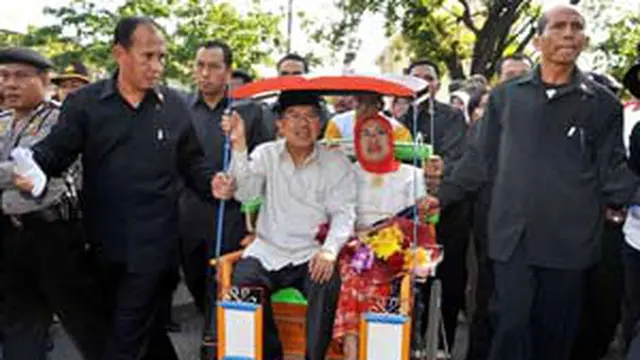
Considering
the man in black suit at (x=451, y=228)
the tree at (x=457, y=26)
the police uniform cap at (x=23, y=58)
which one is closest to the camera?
the police uniform cap at (x=23, y=58)

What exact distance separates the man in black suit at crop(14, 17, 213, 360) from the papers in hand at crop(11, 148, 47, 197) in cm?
27

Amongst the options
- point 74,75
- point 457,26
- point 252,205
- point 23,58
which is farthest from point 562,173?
point 457,26

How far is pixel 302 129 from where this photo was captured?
449 cm

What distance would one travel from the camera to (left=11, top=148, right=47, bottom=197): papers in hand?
3764mm

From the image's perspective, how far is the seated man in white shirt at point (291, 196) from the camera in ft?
13.9

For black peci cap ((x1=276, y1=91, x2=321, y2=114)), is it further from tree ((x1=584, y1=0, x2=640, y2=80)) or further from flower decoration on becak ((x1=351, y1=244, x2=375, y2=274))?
tree ((x1=584, y1=0, x2=640, y2=80))

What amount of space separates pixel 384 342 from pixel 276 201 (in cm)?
122

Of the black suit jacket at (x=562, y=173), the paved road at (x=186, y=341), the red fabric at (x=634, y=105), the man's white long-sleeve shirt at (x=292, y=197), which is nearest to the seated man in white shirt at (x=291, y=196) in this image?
the man's white long-sleeve shirt at (x=292, y=197)

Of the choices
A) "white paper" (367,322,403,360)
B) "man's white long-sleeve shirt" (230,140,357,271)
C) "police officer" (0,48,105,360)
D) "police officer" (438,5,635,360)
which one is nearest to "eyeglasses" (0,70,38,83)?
"police officer" (0,48,105,360)

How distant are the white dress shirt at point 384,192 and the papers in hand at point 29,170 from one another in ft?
6.42

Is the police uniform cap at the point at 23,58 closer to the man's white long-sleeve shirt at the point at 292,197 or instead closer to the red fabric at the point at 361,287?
the man's white long-sleeve shirt at the point at 292,197

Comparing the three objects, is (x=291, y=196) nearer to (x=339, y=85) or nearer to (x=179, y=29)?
(x=339, y=85)

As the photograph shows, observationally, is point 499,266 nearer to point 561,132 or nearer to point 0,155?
point 561,132

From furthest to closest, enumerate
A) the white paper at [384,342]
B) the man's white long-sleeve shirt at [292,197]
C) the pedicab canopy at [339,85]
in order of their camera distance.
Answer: the man's white long-sleeve shirt at [292,197], the pedicab canopy at [339,85], the white paper at [384,342]
